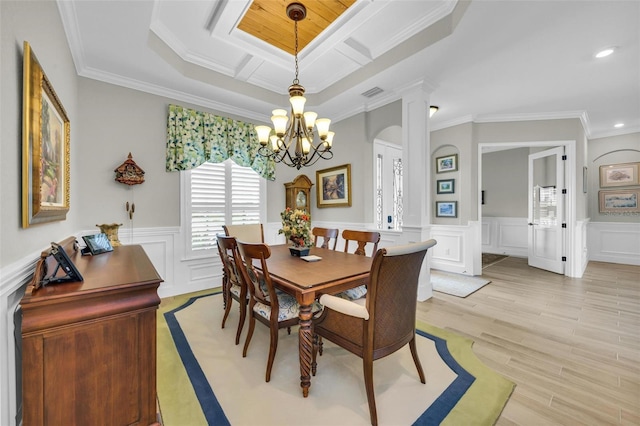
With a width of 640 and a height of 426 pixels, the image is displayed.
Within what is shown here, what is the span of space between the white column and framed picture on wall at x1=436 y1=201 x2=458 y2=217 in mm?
1748

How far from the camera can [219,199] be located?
4070 millimetres

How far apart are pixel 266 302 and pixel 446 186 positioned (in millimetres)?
4406

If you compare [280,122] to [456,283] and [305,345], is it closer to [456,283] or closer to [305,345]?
[305,345]

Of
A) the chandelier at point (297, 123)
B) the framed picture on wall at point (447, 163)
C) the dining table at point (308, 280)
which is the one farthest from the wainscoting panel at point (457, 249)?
the chandelier at point (297, 123)

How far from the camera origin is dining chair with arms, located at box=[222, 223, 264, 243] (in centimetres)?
324

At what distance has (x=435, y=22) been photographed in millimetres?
2590

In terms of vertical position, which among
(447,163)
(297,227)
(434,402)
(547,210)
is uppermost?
(447,163)

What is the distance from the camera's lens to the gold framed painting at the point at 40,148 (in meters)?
1.27

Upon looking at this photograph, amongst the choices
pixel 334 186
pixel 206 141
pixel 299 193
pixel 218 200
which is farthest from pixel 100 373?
pixel 334 186

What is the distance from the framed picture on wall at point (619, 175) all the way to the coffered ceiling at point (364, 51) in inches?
74.3

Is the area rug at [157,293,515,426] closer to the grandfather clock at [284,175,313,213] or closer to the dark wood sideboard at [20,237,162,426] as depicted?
the dark wood sideboard at [20,237,162,426]

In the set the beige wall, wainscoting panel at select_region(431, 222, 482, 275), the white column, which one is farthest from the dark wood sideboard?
the beige wall

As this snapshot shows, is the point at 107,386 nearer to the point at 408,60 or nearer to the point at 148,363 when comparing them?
the point at 148,363

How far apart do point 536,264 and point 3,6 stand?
7312mm
